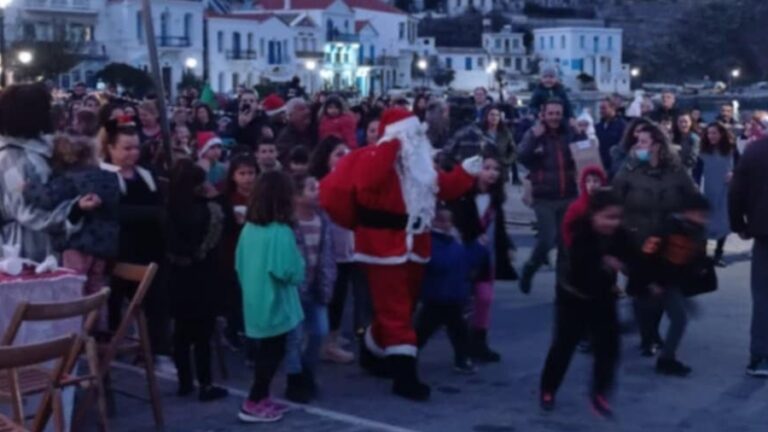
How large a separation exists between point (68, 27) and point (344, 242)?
59.1 metres

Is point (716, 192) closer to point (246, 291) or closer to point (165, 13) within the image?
point (246, 291)

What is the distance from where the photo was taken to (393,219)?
8281 millimetres

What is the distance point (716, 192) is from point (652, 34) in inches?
4262

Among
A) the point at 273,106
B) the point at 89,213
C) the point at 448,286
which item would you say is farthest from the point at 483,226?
the point at 273,106

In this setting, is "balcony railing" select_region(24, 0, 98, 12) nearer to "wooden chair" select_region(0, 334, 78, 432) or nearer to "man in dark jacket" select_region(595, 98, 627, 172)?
"man in dark jacket" select_region(595, 98, 627, 172)

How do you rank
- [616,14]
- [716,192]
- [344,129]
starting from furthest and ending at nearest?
[616,14] < [716,192] < [344,129]

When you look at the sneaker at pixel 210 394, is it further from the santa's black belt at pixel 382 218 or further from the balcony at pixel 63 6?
the balcony at pixel 63 6

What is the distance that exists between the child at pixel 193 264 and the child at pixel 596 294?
213 centimetres

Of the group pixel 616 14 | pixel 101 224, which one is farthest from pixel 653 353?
pixel 616 14

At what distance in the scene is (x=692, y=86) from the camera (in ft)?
336

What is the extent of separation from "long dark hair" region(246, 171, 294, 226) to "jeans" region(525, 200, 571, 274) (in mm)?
4095

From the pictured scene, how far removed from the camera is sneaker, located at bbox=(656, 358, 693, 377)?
8906 millimetres

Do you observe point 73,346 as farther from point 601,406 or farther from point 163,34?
point 163,34

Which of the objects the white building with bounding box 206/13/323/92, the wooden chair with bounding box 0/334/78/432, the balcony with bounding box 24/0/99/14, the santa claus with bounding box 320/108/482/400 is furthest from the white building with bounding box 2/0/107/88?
the wooden chair with bounding box 0/334/78/432
